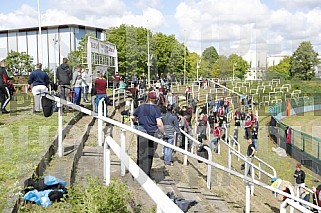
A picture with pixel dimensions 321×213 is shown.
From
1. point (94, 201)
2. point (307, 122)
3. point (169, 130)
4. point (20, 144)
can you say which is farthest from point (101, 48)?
point (307, 122)

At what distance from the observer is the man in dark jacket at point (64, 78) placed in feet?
39.0

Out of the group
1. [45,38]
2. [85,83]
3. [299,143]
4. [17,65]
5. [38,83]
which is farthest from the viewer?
[45,38]

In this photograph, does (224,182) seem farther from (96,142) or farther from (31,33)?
(31,33)

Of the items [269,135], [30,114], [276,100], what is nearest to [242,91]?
[276,100]

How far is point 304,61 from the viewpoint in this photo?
74812 mm

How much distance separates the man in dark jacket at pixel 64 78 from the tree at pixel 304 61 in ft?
218

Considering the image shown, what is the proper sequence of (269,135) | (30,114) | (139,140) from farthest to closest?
(269,135), (30,114), (139,140)

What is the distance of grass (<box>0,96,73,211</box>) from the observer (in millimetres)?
5364

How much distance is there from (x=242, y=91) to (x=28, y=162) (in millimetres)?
35474

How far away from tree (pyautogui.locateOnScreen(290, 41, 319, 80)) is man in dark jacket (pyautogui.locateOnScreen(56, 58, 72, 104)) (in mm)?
66516

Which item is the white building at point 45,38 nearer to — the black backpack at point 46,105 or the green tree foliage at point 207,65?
the green tree foliage at point 207,65

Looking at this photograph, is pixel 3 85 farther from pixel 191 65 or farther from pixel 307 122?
pixel 191 65

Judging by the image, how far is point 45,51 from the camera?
195ft

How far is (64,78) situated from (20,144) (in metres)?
4.69
